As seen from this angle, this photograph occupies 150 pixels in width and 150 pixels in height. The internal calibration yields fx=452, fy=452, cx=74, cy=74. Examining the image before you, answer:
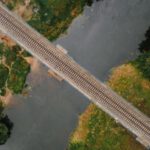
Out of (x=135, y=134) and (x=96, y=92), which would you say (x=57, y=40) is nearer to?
(x=96, y=92)

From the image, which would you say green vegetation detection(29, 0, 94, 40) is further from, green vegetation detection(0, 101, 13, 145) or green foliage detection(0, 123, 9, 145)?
green foliage detection(0, 123, 9, 145)

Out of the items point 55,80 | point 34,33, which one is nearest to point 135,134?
point 55,80

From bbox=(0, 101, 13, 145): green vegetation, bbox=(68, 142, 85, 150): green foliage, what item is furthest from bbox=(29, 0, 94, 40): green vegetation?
bbox=(68, 142, 85, 150): green foliage

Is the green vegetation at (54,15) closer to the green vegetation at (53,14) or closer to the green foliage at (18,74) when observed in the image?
the green vegetation at (53,14)

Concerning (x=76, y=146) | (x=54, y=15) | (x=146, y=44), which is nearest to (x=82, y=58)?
(x=54, y=15)

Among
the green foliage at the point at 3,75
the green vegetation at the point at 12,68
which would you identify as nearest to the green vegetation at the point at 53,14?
the green vegetation at the point at 12,68

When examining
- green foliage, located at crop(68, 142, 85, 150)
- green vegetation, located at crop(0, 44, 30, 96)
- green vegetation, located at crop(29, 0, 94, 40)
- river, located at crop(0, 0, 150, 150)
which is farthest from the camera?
green vegetation, located at crop(0, 44, 30, 96)
